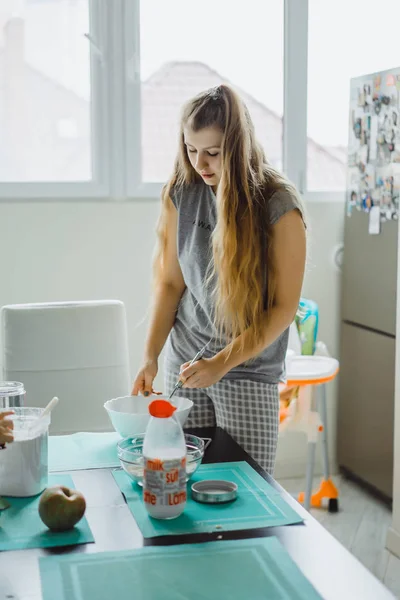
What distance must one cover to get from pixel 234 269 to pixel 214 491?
0.57m

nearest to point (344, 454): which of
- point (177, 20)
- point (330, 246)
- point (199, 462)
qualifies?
point (330, 246)

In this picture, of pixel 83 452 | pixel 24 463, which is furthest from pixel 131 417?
pixel 24 463

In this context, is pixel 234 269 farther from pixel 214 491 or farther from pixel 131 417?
pixel 214 491

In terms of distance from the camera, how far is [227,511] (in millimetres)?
1360

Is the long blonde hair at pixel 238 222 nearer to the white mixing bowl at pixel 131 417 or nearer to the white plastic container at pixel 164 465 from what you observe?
the white mixing bowl at pixel 131 417

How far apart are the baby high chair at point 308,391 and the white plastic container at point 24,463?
1536 mm

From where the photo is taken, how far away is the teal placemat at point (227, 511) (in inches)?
50.9

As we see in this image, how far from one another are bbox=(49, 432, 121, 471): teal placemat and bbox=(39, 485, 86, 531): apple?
1.03 ft

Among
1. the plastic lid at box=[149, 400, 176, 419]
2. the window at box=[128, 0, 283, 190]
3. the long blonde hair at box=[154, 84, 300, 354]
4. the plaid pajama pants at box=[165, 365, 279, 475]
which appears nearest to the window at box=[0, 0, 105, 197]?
the window at box=[128, 0, 283, 190]

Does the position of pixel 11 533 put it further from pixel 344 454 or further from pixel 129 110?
pixel 344 454

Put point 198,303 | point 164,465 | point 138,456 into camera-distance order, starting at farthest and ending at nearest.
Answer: point 198,303, point 138,456, point 164,465

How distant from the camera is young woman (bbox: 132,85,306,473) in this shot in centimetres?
183

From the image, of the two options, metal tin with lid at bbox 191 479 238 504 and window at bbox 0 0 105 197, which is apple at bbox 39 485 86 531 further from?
window at bbox 0 0 105 197

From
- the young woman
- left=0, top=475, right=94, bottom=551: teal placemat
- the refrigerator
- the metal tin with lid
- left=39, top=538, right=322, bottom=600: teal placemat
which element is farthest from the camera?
the refrigerator
